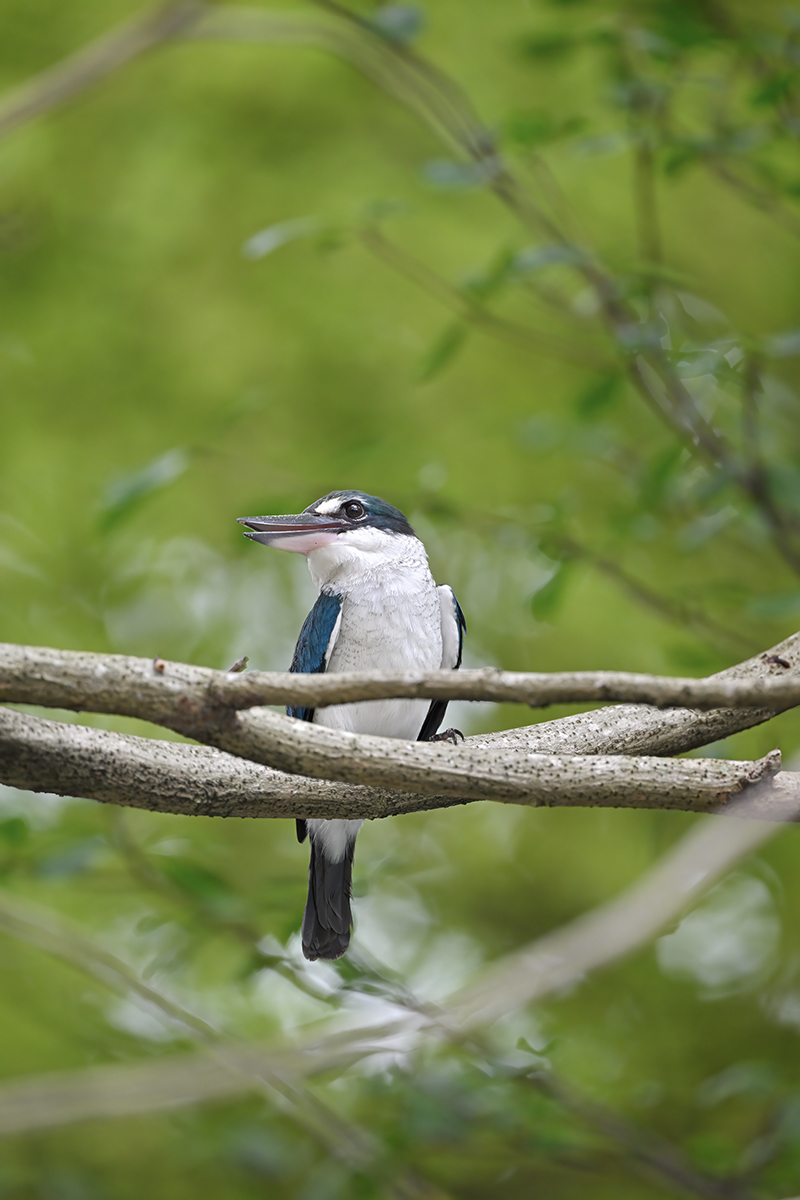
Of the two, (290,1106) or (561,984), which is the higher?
(561,984)

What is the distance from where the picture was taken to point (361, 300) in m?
5.18

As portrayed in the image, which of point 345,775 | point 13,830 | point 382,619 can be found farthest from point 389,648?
point 345,775

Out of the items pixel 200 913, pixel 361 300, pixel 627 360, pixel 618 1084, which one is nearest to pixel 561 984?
pixel 200 913

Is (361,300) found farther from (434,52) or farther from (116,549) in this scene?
(116,549)

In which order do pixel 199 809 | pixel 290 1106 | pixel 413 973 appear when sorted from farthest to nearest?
pixel 413 973
pixel 290 1106
pixel 199 809

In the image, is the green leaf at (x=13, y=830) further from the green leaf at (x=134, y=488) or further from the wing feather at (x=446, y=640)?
the wing feather at (x=446, y=640)

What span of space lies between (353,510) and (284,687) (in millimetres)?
1552

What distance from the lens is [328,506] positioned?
2.77m

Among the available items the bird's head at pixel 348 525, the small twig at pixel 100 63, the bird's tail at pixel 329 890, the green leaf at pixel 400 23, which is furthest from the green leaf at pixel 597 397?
the small twig at pixel 100 63

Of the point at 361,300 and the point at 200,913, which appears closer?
the point at 200,913

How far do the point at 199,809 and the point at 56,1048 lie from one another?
3.53 metres

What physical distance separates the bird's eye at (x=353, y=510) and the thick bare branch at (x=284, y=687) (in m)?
1.46

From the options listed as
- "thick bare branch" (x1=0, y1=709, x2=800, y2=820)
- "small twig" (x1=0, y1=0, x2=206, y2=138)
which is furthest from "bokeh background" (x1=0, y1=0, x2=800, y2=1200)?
"small twig" (x1=0, y1=0, x2=206, y2=138)

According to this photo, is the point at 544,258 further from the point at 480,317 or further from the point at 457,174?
the point at 480,317
